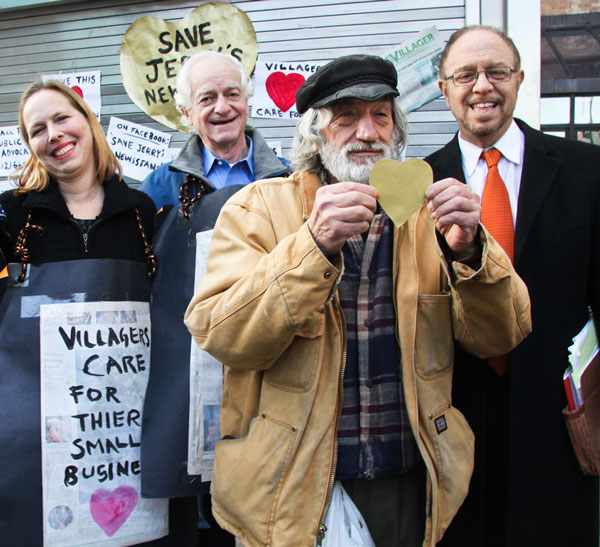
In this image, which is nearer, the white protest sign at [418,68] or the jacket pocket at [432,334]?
the jacket pocket at [432,334]

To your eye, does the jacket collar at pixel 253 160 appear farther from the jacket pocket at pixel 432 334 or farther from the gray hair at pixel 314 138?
the jacket pocket at pixel 432 334

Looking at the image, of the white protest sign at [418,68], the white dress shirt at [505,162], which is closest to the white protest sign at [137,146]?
the white protest sign at [418,68]

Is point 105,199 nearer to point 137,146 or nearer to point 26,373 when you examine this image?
point 26,373

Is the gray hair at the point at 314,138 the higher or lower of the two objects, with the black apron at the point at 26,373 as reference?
higher

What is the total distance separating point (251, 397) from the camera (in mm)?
1557

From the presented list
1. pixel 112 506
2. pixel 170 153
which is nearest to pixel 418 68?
pixel 170 153

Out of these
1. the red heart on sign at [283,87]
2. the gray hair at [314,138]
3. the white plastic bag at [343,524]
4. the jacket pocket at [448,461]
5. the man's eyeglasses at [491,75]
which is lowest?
the white plastic bag at [343,524]

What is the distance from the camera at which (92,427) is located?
73.0 inches

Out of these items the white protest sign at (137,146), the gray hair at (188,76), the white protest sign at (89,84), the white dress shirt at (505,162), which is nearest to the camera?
the white dress shirt at (505,162)

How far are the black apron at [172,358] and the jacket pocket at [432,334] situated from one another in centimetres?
88

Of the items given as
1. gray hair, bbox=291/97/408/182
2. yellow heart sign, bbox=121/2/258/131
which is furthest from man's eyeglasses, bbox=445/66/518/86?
yellow heart sign, bbox=121/2/258/131

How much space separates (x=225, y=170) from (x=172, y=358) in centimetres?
93

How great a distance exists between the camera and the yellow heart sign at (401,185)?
1393mm

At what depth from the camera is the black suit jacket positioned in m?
1.93
